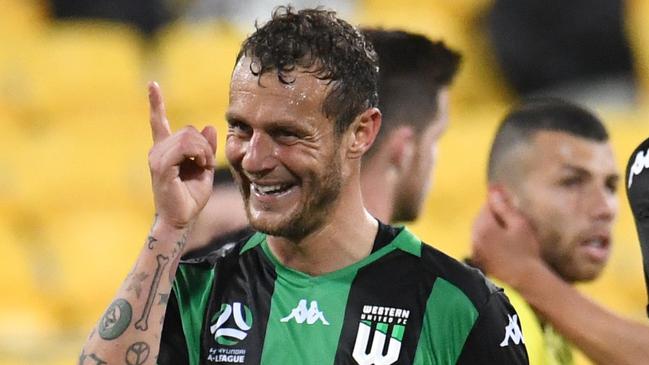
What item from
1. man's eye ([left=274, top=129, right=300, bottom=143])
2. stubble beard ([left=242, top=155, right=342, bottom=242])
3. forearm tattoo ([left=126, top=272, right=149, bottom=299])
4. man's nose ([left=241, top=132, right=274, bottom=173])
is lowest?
forearm tattoo ([left=126, top=272, right=149, bottom=299])

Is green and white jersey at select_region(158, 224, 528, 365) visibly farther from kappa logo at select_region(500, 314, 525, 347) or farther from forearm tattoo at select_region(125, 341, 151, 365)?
forearm tattoo at select_region(125, 341, 151, 365)

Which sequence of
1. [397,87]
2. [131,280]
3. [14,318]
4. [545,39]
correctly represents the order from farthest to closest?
1. [545,39]
2. [14,318]
3. [397,87]
4. [131,280]

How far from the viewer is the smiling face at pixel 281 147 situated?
2994 millimetres

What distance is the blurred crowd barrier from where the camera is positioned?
681 cm

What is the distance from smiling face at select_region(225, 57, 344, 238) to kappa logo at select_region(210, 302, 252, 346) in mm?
226

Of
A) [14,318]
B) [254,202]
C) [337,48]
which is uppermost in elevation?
[337,48]

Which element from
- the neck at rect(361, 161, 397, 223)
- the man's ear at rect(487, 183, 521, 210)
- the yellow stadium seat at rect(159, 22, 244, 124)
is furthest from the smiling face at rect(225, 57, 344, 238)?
the yellow stadium seat at rect(159, 22, 244, 124)

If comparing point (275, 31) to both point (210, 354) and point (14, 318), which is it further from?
point (14, 318)

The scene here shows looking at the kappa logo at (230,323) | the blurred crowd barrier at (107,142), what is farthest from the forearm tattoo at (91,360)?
the blurred crowd barrier at (107,142)

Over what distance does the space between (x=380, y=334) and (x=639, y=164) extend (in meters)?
0.87

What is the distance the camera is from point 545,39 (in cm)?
791

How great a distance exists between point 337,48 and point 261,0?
4976mm

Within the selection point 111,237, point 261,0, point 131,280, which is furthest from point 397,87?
point 261,0

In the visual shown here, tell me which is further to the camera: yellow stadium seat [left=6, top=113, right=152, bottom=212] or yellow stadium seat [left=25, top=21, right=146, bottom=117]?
yellow stadium seat [left=25, top=21, right=146, bottom=117]
